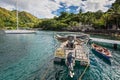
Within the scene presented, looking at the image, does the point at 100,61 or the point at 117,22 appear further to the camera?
the point at 117,22

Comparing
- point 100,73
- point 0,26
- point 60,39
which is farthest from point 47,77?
point 0,26

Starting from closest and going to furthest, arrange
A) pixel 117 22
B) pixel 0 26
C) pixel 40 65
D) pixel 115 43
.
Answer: pixel 40 65 → pixel 115 43 → pixel 117 22 → pixel 0 26

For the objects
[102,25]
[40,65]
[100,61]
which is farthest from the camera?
[102,25]

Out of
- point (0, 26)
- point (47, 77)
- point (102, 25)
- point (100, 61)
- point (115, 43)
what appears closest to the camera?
point (47, 77)

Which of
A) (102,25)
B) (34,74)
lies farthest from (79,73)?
(102,25)

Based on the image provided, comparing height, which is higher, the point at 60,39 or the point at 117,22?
the point at 117,22

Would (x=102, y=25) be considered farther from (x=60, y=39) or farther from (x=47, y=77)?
(x=47, y=77)

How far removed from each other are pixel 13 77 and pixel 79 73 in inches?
374

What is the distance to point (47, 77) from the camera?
854 inches

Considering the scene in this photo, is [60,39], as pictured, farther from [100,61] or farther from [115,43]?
[100,61]

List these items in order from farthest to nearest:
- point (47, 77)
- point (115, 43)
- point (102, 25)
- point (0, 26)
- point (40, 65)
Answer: point (0, 26) → point (102, 25) → point (115, 43) → point (40, 65) → point (47, 77)

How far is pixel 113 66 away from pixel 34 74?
14921mm

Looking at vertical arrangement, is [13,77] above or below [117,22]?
below

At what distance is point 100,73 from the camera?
81.3 ft
